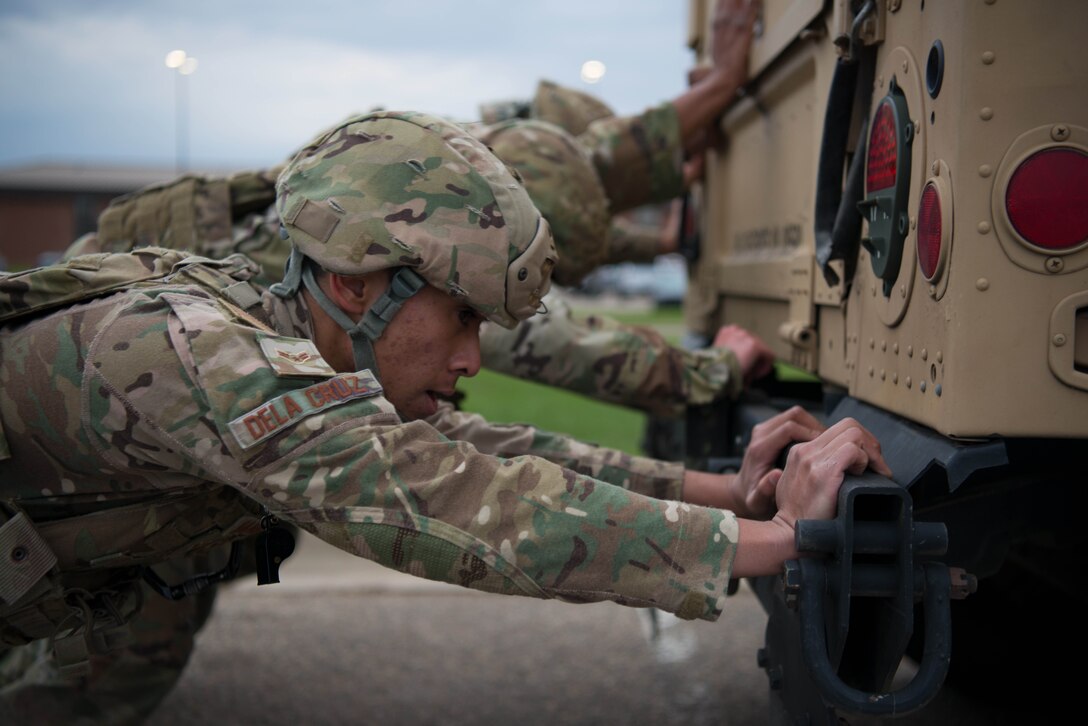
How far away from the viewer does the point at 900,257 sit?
174 cm

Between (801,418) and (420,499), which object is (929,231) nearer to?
(801,418)

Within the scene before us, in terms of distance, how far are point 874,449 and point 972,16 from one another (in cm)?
61

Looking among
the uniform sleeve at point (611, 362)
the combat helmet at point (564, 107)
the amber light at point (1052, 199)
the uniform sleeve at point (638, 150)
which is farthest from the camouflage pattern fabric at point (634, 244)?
the amber light at point (1052, 199)

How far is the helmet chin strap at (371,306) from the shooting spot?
190 cm

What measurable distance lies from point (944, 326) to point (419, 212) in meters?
0.86

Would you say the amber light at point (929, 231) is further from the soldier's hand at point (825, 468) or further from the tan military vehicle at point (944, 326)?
the soldier's hand at point (825, 468)

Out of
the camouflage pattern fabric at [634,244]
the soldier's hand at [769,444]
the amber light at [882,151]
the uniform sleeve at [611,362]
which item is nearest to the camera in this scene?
the amber light at [882,151]

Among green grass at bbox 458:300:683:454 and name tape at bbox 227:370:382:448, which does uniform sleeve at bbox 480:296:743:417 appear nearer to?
name tape at bbox 227:370:382:448

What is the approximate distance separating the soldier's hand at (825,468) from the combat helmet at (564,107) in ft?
8.52

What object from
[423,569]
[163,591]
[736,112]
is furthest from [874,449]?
[736,112]

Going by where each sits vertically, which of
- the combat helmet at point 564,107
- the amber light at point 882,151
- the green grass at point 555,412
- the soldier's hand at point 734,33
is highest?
the soldier's hand at point 734,33

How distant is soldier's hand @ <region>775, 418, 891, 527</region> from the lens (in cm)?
160

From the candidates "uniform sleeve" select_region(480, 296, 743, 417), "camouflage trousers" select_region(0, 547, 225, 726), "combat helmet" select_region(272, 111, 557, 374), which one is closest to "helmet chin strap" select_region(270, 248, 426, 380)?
"combat helmet" select_region(272, 111, 557, 374)

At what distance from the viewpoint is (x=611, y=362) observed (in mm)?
3066
